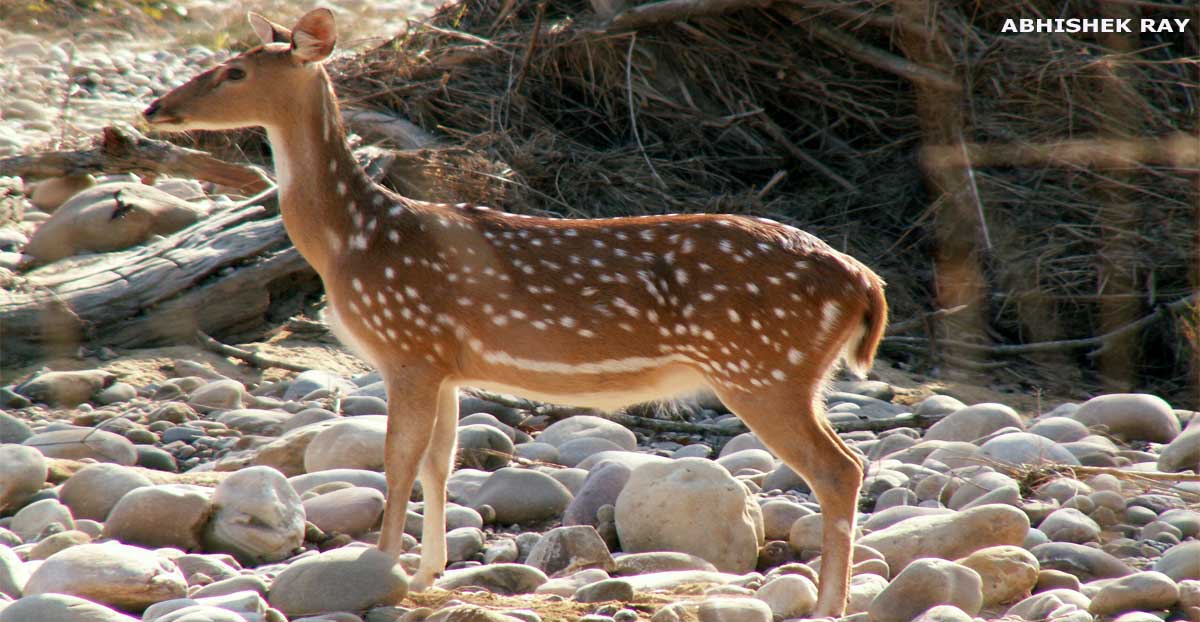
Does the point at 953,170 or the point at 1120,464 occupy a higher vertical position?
the point at 953,170

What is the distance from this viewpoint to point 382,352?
5.38 m

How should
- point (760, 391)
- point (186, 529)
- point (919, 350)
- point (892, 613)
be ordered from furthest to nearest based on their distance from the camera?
point (919, 350), point (186, 529), point (760, 391), point (892, 613)

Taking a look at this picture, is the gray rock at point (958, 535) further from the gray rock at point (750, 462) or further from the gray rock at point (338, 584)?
the gray rock at point (338, 584)

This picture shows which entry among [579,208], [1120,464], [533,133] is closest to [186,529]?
[1120,464]

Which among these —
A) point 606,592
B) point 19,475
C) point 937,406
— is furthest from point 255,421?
point 937,406

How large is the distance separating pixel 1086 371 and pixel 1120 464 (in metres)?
3.41

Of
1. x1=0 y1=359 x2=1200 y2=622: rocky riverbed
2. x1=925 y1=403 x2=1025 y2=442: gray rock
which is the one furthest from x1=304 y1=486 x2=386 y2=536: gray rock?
x1=925 y1=403 x2=1025 y2=442: gray rock

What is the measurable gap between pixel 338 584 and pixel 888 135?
26.1 ft

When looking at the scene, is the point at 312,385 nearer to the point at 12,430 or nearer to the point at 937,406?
the point at 12,430

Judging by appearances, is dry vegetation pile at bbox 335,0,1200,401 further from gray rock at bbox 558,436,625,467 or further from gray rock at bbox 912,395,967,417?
gray rock at bbox 558,436,625,467

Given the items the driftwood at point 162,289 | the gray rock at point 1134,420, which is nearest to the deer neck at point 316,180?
the driftwood at point 162,289

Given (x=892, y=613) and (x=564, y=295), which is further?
(x=564, y=295)

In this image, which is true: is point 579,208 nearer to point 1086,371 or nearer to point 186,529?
point 1086,371

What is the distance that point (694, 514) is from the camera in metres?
5.64
